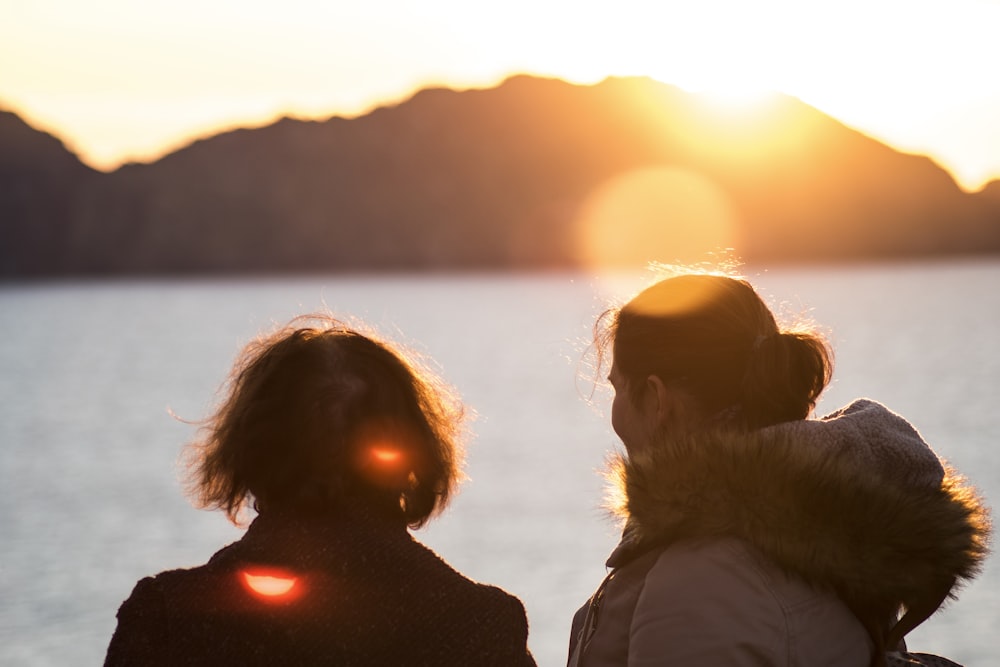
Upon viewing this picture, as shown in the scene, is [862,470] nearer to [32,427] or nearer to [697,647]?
[697,647]

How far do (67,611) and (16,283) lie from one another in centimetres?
13570

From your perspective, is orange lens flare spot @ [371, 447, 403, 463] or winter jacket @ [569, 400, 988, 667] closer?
winter jacket @ [569, 400, 988, 667]

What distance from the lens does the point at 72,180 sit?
144375 millimetres

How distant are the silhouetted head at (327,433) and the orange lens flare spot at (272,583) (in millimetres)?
99

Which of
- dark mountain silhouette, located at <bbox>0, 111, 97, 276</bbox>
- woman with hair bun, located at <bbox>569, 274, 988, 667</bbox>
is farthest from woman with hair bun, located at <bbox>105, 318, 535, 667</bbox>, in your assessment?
dark mountain silhouette, located at <bbox>0, 111, 97, 276</bbox>

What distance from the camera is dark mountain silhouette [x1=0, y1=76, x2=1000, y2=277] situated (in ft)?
457

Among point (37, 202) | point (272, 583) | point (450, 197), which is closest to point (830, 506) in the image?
point (272, 583)

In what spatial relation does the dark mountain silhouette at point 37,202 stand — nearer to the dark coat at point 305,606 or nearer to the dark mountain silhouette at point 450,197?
the dark mountain silhouette at point 450,197

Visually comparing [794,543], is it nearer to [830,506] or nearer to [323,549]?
[830,506]

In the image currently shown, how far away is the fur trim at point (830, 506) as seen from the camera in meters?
1.74

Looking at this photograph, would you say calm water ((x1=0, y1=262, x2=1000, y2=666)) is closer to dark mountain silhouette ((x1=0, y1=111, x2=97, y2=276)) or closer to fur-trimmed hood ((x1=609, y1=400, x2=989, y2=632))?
fur-trimmed hood ((x1=609, y1=400, x2=989, y2=632))

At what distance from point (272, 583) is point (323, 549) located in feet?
0.29

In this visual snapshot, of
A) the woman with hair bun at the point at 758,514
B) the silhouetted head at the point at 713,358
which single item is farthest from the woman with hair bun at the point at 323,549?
the silhouetted head at the point at 713,358

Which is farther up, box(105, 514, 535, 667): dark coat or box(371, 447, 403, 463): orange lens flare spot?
box(371, 447, 403, 463): orange lens flare spot
